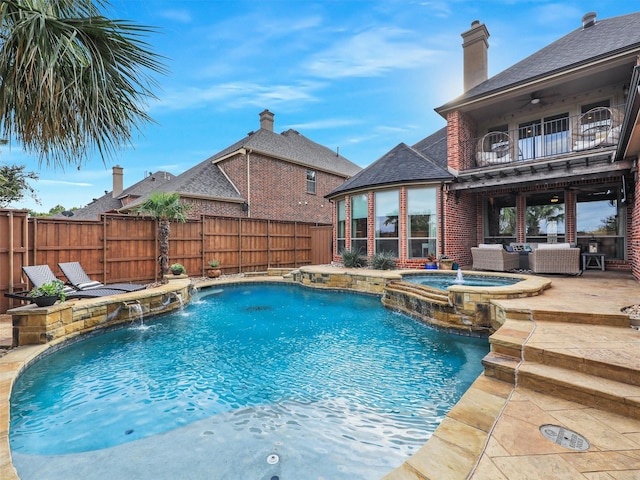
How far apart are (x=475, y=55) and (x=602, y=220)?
25.4ft

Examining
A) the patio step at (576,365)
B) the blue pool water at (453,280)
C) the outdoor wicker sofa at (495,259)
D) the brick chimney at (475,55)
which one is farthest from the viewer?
the brick chimney at (475,55)

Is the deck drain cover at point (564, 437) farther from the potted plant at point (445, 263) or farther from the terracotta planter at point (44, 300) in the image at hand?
the potted plant at point (445, 263)

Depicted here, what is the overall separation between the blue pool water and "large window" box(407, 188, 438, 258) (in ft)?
5.84

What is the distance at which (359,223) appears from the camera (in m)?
11.9

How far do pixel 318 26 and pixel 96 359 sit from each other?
10734mm

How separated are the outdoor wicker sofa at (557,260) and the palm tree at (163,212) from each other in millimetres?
11209

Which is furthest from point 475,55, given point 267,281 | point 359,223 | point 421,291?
point 267,281

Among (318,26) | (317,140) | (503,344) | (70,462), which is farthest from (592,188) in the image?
(317,140)

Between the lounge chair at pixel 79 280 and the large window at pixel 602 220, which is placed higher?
the large window at pixel 602 220

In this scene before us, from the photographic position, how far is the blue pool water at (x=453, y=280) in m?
7.42

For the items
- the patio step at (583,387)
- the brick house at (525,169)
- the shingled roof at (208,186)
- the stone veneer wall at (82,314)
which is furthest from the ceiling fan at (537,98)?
the shingled roof at (208,186)

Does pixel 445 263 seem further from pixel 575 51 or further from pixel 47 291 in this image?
pixel 47 291

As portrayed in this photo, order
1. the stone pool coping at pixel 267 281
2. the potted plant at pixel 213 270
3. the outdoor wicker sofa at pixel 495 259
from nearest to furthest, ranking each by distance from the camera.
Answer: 1. the stone pool coping at pixel 267 281
2. the outdoor wicker sofa at pixel 495 259
3. the potted plant at pixel 213 270

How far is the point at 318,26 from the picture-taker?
947cm
